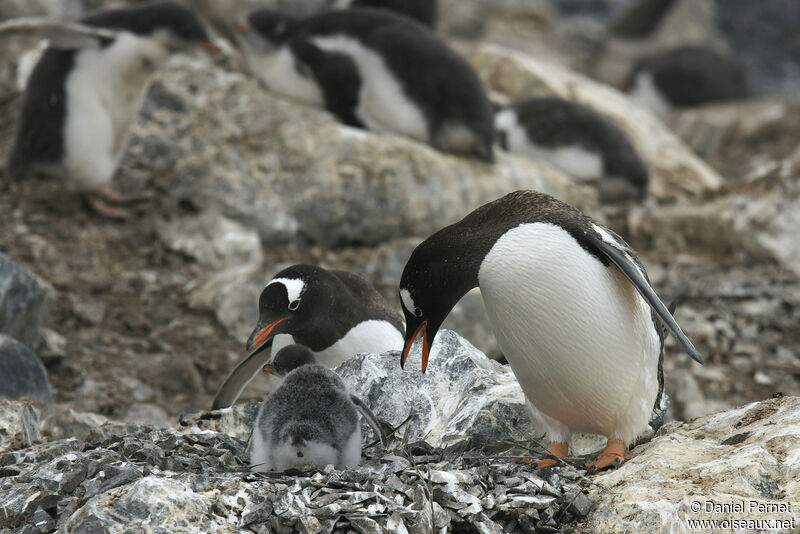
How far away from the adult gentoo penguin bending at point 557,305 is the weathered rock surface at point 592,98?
6.47 metres

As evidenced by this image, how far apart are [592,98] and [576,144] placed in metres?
→ 1.75

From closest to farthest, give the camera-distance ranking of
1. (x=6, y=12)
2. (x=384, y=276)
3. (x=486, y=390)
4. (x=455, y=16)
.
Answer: (x=486, y=390)
(x=384, y=276)
(x=6, y=12)
(x=455, y=16)

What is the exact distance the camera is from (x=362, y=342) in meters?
4.38

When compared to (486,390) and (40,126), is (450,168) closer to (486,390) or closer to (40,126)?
(40,126)

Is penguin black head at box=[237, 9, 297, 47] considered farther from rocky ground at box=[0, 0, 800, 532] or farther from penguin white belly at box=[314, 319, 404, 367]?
penguin white belly at box=[314, 319, 404, 367]

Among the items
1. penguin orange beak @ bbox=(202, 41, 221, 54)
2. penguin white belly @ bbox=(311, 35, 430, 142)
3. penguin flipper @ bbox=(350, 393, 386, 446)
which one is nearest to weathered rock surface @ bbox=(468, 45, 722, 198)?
penguin white belly @ bbox=(311, 35, 430, 142)

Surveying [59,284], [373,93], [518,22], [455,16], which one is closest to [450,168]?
[373,93]

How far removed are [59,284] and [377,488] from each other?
4129 mm

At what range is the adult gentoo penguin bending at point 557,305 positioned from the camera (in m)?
3.37

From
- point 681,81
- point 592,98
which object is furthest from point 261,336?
point 681,81

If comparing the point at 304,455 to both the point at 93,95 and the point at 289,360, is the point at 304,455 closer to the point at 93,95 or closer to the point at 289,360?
the point at 289,360

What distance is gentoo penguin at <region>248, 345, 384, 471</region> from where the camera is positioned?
3.14 metres

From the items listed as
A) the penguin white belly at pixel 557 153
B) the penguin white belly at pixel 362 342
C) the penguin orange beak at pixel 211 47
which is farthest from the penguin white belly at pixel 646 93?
the penguin white belly at pixel 362 342

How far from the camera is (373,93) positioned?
7.59 metres
